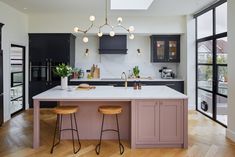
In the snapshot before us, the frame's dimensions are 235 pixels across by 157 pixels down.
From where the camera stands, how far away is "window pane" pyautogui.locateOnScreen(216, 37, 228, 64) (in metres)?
5.49

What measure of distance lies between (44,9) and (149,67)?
3740mm

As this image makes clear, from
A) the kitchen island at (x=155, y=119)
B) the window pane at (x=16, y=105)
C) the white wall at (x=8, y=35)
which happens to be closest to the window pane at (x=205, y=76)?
the kitchen island at (x=155, y=119)

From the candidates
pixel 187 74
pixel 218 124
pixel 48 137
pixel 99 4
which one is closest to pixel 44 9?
pixel 99 4

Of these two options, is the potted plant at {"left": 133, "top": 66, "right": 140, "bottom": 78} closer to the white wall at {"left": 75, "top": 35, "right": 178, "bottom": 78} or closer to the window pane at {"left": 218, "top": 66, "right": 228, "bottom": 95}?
the white wall at {"left": 75, "top": 35, "right": 178, "bottom": 78}

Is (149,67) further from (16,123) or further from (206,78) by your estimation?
(16,123)

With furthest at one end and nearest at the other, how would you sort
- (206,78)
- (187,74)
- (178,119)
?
1. (187,74)
2. (206,78)
3. (178,119)

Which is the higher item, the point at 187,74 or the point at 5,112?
the point at 187,74

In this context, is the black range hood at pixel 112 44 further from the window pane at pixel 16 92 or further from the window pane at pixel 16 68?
the window pane at pixel 16 92

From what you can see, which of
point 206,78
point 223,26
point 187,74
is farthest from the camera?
point 187,74

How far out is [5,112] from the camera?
5.76 metres

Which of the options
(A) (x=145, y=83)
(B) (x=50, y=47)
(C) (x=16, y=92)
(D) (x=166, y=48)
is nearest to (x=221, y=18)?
(D) (x=166, y=48)

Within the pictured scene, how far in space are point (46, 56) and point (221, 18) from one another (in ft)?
16.3

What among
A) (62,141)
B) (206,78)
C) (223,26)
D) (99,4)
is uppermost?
(99,4)

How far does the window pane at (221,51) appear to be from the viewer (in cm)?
549
